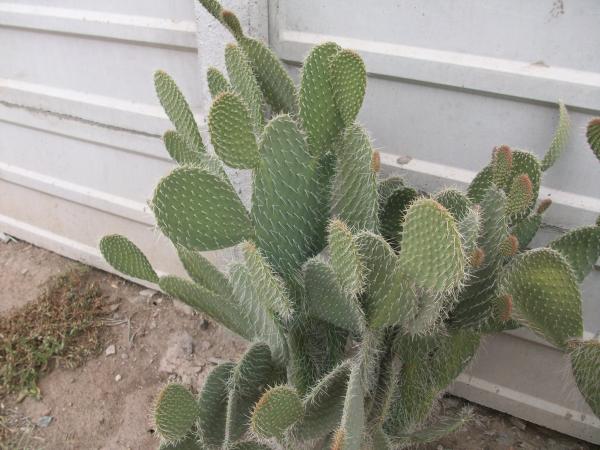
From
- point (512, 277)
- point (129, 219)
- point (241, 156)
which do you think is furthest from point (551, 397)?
point (129, 219)

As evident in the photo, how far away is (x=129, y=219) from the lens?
2.61 metres

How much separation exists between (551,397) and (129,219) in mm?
2031

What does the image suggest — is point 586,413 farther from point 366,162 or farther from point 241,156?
point 241,156

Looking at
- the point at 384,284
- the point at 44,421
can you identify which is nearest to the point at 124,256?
the point at 384,284

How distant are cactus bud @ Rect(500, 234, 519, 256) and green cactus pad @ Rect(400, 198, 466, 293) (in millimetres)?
314

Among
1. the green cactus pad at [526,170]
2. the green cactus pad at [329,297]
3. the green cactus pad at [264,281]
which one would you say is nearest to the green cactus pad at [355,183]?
the green cactus pad at [329,297]

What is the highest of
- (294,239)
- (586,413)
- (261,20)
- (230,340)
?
(261,20)

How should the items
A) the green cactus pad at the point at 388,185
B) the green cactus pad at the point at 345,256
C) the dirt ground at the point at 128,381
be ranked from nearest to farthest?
the green cactus pad at the point at 345,256 < the green cactus pad at the point at 388,185 < the dirt ground at the point at 128,381

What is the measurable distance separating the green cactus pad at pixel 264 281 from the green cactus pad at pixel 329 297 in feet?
0.30

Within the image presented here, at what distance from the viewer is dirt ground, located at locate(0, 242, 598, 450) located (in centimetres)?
203

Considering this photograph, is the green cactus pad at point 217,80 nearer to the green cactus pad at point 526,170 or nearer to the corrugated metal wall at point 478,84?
the corrugated metal wall at point 478,84

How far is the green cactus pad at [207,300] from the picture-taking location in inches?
57.7

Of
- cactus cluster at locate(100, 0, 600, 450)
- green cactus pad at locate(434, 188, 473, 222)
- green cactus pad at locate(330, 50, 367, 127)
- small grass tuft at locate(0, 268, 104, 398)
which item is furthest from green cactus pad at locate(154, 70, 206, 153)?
small grass tuft at locate(0, 268, 104, 398)

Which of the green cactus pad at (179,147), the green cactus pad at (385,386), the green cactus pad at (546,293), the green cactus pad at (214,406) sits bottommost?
the green cactus pad at (214,406)
